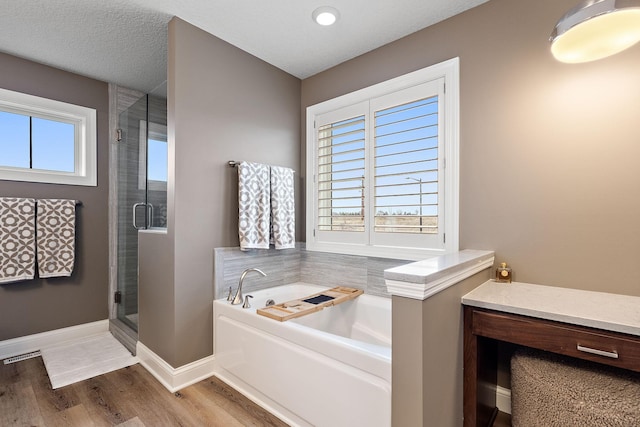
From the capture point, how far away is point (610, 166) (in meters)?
1.61

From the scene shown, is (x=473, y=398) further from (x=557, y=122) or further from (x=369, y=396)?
(x=557, y=122)

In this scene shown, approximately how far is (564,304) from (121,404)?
2.59 m

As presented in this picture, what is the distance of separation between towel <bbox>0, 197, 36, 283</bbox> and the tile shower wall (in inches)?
68.9

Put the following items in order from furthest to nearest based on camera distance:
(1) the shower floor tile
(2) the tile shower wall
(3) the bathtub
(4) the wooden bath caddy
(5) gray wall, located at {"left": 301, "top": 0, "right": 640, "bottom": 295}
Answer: (2) the tile shower wall → (1) the shower floor tile → (4) the wooden bath caddy → (5) gray wall, located at {"left": 301, "top": 0, "right": 640, "bottom": 295} → (3) the bathtub

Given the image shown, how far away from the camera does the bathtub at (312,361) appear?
1.45 meters

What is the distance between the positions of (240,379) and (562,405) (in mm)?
1827

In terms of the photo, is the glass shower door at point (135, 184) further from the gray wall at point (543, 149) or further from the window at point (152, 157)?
the gray wall at point (543, 149)

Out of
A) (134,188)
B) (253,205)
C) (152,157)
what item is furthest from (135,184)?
(253,205)

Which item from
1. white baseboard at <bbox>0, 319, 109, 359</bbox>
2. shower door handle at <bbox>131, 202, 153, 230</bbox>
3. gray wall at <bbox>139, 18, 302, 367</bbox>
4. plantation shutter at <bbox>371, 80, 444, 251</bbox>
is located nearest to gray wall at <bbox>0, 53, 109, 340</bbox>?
white baseboard at <bbox>0, 319, 109, 359</bbox>

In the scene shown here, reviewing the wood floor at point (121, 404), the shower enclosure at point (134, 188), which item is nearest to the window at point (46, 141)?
the shower enclosure at point (134, 188)

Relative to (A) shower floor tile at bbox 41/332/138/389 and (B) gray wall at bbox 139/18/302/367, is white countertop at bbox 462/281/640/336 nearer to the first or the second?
(B) gray wall at bbox 139/18/302/367

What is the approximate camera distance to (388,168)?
2438 millimetres

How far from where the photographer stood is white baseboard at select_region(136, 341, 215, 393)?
214 centimetres

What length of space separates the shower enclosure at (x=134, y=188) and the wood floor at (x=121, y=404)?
1.93ft
